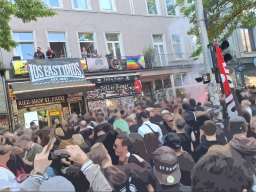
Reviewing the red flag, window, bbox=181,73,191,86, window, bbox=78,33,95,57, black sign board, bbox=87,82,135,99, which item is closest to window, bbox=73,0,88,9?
window, bbox=78,33,95,57

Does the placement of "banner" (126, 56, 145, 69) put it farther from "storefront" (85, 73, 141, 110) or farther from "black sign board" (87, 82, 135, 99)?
"black sign board" (87, 82, 135, 99)

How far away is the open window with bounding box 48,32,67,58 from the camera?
1368cm

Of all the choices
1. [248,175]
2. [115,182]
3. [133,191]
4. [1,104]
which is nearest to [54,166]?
[115,182]

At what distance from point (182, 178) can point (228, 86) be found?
287 centimetres

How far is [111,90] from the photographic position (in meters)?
14.0

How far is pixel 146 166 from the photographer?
8.52 feet

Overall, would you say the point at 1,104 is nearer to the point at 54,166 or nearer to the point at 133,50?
the point at 133,50

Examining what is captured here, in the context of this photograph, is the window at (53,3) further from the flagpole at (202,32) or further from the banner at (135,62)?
the flagpole at (202,32)

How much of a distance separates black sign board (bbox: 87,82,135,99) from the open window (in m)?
2.91

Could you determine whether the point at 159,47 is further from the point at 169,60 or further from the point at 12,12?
the point at 12,12

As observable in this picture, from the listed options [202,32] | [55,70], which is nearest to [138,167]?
[202,32]

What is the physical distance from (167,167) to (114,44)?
13874mm

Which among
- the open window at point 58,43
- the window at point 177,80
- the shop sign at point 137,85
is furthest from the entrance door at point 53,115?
the window at point 177,80

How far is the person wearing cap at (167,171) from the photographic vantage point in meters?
2.47
